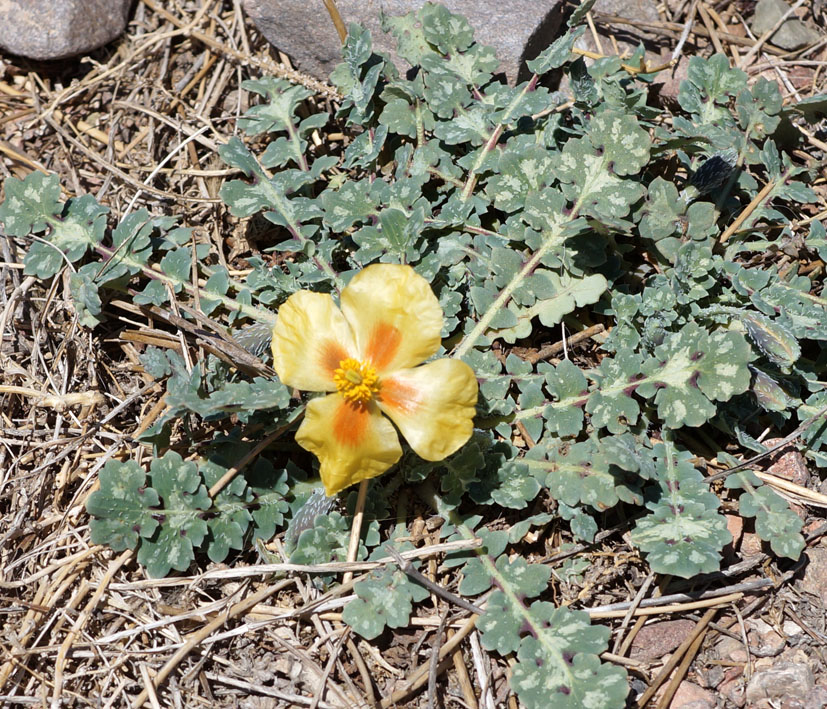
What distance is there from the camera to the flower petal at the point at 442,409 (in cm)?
214

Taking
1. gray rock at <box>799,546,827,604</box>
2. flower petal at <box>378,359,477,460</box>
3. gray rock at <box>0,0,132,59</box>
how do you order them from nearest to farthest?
flower petal at <box>378,359,477,460</box>, gray rock at <box>799,546,827,604</box>, gray rock at <box>0,0,132,59</box>

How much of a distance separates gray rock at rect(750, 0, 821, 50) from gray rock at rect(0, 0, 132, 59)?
2862 millimetres

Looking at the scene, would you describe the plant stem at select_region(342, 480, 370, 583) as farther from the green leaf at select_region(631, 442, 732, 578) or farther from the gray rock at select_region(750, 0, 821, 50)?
the gray rock at select_region(750, 0, 821, 50)

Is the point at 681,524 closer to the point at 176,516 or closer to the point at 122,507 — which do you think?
the point at 176,516

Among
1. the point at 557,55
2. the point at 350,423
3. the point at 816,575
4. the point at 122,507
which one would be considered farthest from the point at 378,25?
the point at 816,575

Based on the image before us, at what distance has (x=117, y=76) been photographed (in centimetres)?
345

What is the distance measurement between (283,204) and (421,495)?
3.79 feet

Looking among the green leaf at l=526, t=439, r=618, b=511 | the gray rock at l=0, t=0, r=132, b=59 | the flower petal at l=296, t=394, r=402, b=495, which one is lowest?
the green leaf at l=526, t=439, r=618, b=511

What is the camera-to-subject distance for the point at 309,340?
2.21m

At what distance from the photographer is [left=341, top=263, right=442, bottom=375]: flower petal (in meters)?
2.17

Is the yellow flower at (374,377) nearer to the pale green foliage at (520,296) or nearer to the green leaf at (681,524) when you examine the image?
the pale green foliage at (520,296)

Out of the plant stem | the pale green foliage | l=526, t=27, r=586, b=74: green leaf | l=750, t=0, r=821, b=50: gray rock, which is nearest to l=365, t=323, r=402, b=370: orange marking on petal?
the pale green foliage

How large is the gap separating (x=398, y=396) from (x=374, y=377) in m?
0.09

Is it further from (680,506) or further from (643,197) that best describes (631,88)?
(680,506)
